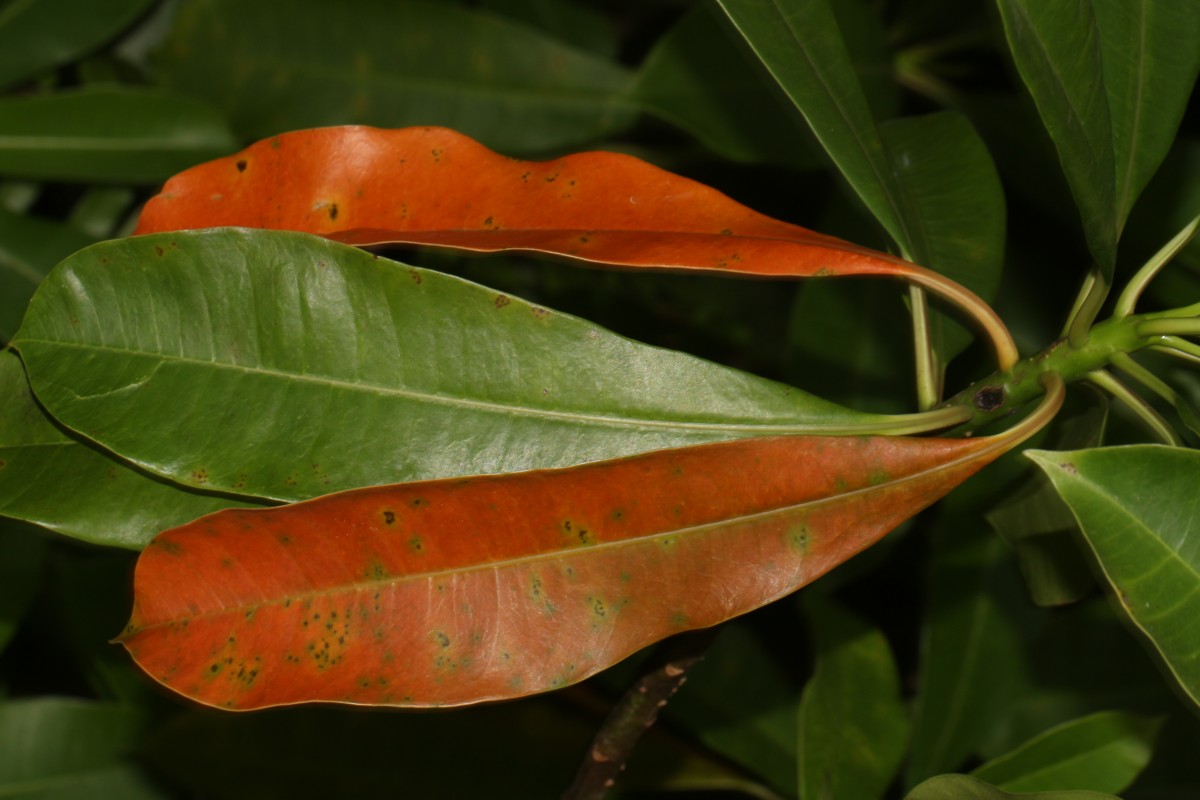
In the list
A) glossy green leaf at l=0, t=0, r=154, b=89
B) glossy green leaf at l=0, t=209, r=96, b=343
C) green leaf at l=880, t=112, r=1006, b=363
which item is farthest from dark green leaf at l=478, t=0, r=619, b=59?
green leaf at l=880, t=112, r=1006, b=363

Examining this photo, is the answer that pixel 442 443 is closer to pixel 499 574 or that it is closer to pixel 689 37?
pixel 499 574

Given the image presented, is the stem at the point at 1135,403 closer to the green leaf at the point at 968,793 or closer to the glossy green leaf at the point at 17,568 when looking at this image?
the green leaf at the point at 968,793

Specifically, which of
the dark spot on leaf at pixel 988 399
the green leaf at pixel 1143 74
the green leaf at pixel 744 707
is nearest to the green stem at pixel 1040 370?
the dark spot on leaf at pixel 988 399

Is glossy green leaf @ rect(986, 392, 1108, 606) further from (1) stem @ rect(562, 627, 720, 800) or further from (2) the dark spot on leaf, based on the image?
(1) stem @ rect(562, 627, 720, 800)

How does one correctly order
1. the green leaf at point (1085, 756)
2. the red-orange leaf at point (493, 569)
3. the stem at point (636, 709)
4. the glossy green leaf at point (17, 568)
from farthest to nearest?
the glossy green leaf at point (17, 568)
the green leaf at point (1085, 756)
the stem at point (636, 709)
the red-orange leaf at point (493, 569)

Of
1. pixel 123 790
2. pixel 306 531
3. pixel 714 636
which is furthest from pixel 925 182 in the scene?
pixel 123 790

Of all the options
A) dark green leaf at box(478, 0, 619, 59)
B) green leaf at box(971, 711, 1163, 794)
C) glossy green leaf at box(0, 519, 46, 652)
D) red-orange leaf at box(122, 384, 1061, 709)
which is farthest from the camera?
dark green leaf at box(478, 0, 619, 59)
